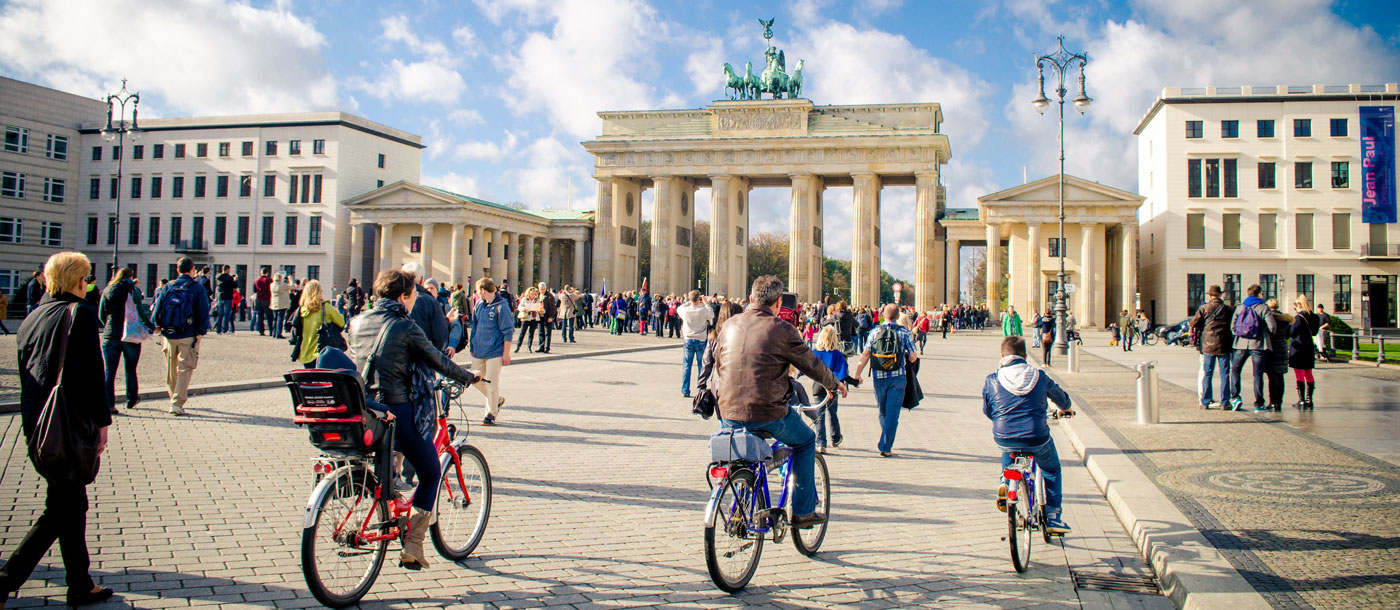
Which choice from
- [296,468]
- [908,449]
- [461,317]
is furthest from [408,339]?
[461,317]

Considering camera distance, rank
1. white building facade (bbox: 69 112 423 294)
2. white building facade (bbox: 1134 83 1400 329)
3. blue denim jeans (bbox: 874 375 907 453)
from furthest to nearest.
→ white building facade (bbox: 69 112 423 294) → white building facade (bbox: 1134 83 1400 329) → blue denim jeans (bbox: 874 375 907 453)

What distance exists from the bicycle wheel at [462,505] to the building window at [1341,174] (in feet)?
202

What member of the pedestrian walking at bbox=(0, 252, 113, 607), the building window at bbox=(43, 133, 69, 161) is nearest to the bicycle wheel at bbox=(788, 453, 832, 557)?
the pedestrian walking at bbox=(0, 252, 113, 607)

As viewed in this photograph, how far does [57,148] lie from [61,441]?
7386cm

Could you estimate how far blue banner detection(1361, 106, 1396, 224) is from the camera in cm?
4882

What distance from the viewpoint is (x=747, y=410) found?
16.7ft

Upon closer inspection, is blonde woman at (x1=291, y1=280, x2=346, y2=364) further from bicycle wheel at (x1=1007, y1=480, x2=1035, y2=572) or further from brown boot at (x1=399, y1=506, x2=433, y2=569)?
bicycle wheel at (x1=1007, y1=480, x2=1035, y2=572)

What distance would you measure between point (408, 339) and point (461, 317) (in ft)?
29.8

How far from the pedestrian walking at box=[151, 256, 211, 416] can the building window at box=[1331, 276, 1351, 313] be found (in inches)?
2379

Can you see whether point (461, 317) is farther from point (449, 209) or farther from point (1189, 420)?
point (449, 209)

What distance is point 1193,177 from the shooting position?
180 feet

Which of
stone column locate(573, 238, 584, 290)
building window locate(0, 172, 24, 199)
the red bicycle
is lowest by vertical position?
the red bicycle

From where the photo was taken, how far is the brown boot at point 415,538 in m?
4.94

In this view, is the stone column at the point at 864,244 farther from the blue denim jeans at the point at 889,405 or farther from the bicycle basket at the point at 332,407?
the bicycle basket at the point at 332,407
